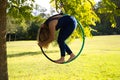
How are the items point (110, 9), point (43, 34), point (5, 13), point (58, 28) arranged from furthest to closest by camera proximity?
point (5, 13) < point (110, 9) < point (43, 34) < point (58, 28)

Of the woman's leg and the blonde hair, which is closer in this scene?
the woman's leg

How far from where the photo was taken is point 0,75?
1112cm

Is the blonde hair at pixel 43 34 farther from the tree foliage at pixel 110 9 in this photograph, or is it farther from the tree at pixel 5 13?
the tree at pixel 5 13

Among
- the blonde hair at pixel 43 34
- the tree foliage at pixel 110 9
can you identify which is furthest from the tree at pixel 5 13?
the blonde hair at pixel 43 34

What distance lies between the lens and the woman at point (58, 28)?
536 cm

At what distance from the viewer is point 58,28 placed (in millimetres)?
5383

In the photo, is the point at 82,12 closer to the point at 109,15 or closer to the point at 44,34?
the point at 109,15

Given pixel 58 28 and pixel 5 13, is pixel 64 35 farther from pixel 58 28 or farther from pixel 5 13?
pixel 5 13

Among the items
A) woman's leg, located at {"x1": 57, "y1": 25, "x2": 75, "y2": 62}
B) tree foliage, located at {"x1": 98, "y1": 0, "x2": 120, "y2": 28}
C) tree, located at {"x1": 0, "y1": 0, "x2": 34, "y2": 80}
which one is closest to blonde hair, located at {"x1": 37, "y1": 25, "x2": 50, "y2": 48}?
woman's leg, located at {"x1": 57, "y1": 25, "x2": 75, "y2": 62}

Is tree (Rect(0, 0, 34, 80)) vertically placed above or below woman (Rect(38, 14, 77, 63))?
below

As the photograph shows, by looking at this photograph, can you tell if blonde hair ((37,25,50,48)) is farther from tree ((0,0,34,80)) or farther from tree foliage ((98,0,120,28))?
tree ((0,0,34,80))

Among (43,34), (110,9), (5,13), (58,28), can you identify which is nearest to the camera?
(58,28)

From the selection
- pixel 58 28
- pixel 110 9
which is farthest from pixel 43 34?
pixel 110 9

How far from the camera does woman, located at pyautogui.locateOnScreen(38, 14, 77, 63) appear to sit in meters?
5.36
